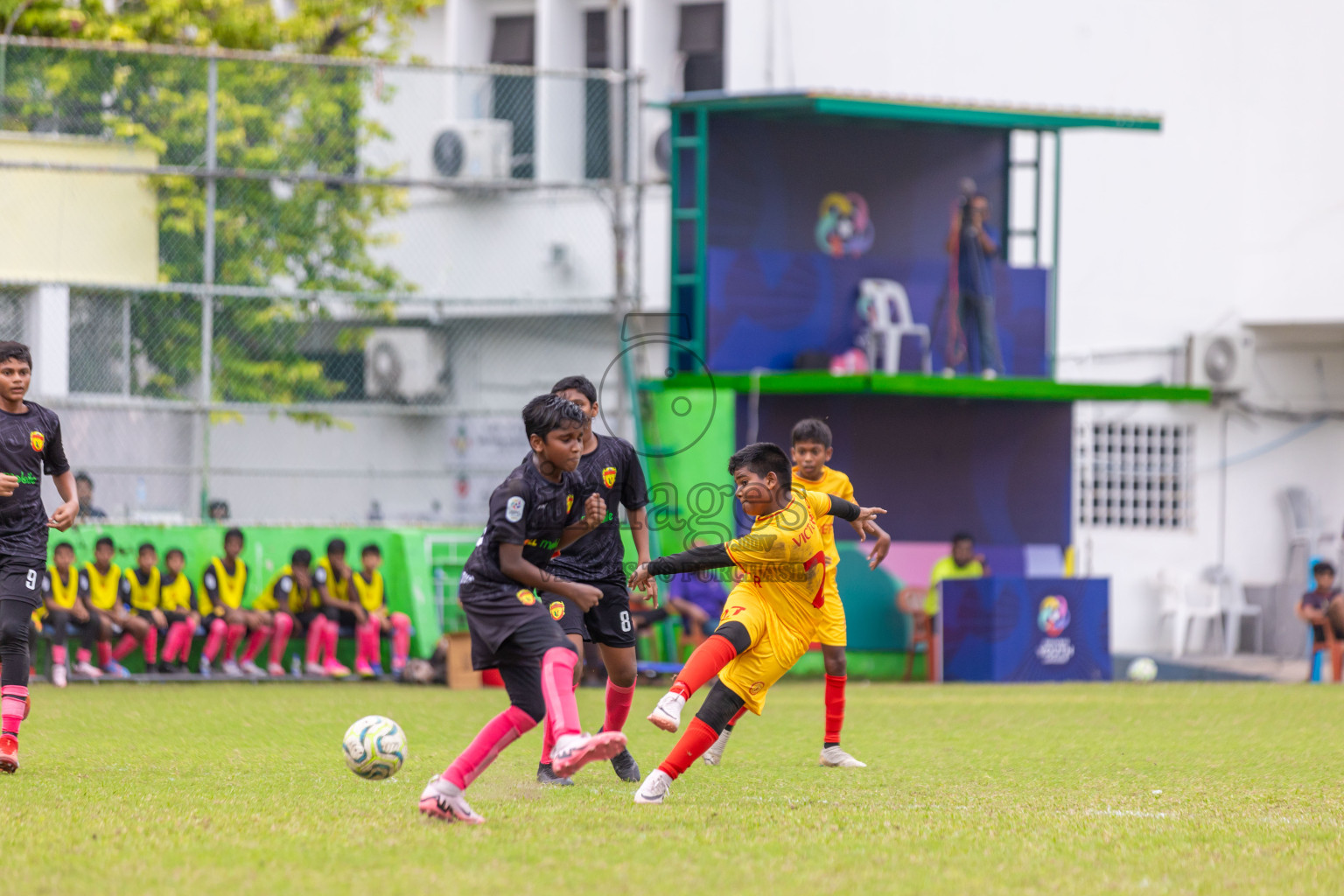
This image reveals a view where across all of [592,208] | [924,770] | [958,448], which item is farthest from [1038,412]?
[924,770]

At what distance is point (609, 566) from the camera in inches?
318

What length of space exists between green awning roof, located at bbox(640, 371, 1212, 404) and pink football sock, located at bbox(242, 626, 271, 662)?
15.2 feet

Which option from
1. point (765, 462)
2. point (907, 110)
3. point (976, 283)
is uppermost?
point (907, 110)

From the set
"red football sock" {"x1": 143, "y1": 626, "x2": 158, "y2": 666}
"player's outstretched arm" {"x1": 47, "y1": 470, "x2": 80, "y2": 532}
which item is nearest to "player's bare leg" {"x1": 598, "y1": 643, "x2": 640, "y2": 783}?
"player's outstretched arm" {"x1": 47, "y1": 470, "x2": 80, "y2": 532}

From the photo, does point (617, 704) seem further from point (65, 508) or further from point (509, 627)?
point (65, 508)

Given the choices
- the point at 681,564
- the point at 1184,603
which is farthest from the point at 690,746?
the point at 1184,603

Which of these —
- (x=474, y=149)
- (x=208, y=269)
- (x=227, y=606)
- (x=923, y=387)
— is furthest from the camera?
(x=474, y=149)

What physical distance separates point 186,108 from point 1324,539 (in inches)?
682

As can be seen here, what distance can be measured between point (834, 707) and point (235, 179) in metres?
9.67

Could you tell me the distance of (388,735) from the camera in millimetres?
6816

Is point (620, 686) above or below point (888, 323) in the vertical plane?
below

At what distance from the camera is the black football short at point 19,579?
8.34 meters

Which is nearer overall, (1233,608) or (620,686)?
(620,686)

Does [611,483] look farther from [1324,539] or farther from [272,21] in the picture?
[1324,539]
